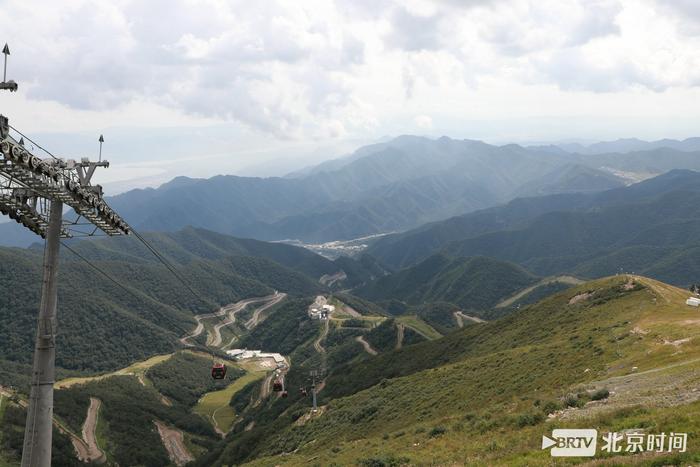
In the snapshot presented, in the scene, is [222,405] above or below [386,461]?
below

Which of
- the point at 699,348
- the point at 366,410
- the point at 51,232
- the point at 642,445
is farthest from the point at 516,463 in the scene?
the point at 366,410

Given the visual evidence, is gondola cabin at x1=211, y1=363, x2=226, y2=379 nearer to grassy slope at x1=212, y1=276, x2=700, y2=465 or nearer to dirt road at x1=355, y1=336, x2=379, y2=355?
grassy slope at x1=212, y1=276, x2=700, y2=465

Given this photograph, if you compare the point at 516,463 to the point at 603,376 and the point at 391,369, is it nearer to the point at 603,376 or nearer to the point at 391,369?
the point at 603,376

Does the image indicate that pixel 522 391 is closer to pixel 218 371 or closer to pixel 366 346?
pixel 218 371

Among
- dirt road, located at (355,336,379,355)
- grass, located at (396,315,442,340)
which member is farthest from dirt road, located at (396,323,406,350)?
dirt road, located at (355,336,379,355)

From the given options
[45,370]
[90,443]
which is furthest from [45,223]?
[90,443]
